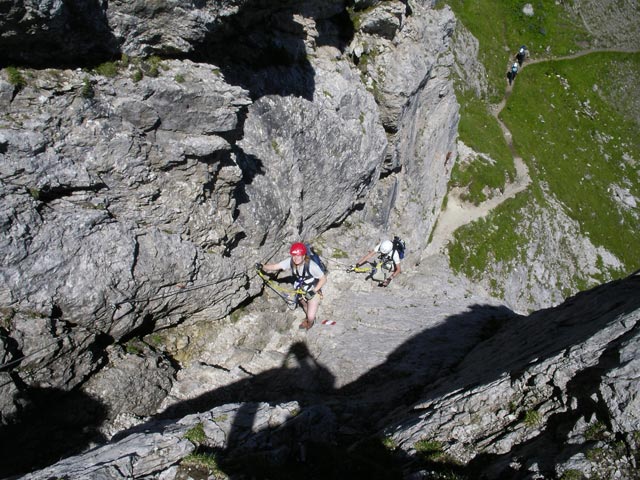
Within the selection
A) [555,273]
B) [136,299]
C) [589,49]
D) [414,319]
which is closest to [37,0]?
[136,299]

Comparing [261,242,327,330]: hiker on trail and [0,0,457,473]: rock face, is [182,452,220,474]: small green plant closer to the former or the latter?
[0,0,457,473]: rock face

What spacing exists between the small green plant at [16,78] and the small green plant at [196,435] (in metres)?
10.2

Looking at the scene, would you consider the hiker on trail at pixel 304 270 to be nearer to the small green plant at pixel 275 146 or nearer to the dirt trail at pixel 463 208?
the small green plant at pixel 275 146

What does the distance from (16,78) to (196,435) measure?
10578mm

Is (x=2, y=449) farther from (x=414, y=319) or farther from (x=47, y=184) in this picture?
(x=414, y=319)

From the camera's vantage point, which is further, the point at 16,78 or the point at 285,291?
the point at 285,291

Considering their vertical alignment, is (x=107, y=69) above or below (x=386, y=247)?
above

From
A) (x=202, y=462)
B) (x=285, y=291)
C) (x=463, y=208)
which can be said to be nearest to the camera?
(x=202, y=462)

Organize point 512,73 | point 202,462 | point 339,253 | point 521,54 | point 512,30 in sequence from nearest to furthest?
point 202,462 → point 339,253 → point 512,73 → point 521,54 → point 512,30

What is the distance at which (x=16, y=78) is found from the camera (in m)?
11.3

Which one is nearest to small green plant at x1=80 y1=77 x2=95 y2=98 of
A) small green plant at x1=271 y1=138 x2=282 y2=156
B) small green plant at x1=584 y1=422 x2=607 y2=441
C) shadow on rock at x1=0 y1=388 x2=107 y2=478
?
small green plant at x1=271 y1=138 x2=282 y2=156

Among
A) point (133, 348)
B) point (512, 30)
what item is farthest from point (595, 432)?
point (512, 30)

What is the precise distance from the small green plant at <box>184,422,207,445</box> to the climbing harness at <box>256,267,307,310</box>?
8.98 meters

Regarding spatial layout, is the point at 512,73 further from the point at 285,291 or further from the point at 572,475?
the point at 572,475
